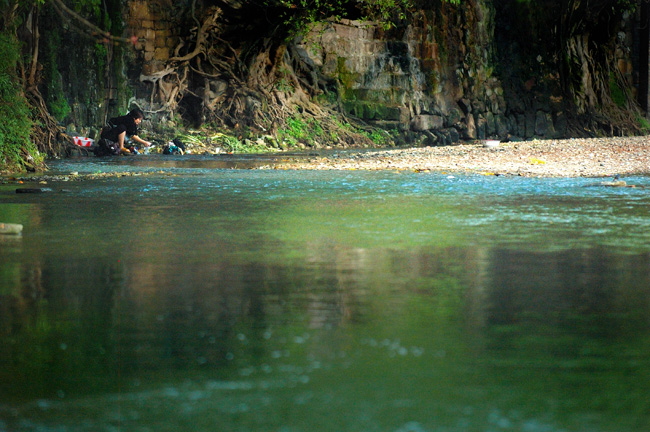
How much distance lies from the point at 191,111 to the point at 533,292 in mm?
19825

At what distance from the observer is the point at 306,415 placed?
2.59 m

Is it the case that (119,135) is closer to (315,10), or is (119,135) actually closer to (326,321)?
(315,10)

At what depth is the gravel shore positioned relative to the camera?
520 inches

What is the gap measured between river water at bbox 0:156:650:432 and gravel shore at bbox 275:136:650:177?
5444mm

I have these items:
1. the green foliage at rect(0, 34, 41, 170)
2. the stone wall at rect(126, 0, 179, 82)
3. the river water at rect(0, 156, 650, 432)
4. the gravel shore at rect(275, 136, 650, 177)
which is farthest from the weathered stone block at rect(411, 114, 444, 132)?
→ the river water at rect(0, 156, 650, 432)

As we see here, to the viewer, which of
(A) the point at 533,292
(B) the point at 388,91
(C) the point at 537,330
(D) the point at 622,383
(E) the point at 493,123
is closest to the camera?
(D) the point at 622,383

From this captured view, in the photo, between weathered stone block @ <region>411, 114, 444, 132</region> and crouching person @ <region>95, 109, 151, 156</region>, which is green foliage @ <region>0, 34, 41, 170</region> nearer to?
crouching person @ <region>95, 109, 151, 156</region>

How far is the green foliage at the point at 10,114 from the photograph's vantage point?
1272 cm

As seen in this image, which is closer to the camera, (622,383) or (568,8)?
(622,383)

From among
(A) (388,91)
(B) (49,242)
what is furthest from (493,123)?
(B) (49,242)

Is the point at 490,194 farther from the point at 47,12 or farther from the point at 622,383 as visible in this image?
the point at 47,12

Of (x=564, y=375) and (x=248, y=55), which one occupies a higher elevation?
(x=248, y=55)

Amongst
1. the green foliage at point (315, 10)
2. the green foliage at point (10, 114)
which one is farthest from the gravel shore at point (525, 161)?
the green foliage at point (315, 10)

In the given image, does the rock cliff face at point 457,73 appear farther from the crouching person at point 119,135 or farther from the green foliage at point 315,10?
the crouching person at point 119,135
